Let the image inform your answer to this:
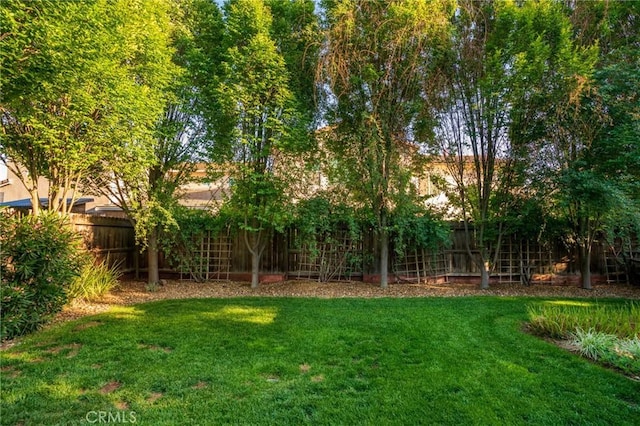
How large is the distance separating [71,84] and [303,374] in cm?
498

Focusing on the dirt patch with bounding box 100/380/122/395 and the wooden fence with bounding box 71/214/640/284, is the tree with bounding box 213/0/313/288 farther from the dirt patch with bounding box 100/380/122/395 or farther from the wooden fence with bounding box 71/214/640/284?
the dirt patch with bounding box 100/380/122/395

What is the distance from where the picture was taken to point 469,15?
7.35 m

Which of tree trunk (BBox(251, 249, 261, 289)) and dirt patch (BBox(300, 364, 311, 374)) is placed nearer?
dirt patch (BBox(300, 364, 311, 374))

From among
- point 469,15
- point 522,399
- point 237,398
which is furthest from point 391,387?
point 469,15

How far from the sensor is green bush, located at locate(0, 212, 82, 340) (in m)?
4.20

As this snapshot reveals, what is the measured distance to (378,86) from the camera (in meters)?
7.55

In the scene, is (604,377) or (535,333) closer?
(604,377)

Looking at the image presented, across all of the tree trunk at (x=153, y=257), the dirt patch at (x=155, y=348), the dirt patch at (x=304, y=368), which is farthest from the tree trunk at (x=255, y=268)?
the dirt patch at (x=304, y=368)

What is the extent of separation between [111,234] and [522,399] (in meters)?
9.08

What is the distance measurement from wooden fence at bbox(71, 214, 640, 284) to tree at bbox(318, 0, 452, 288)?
90 cm

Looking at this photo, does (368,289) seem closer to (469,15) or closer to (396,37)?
(396,37)

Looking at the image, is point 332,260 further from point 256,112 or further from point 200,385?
point 200,385

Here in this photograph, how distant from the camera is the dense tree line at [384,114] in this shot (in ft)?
20.7

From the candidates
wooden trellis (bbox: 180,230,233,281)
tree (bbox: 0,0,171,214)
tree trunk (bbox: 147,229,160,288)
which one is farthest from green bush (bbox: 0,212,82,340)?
wooden trellis (bbox: 180,230,233,281)
